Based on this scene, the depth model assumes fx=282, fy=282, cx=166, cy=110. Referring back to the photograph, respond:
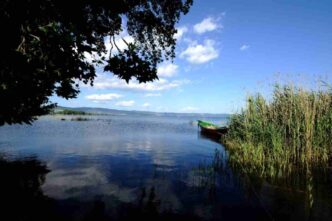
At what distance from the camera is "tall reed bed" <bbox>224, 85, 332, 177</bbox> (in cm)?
1264

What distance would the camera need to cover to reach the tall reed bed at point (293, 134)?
1264 centimetres

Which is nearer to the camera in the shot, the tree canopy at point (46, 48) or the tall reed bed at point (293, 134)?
the tree canopy at point (46, 48)

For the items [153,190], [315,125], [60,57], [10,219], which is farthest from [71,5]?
[315,125]

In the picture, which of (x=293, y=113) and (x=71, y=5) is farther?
(x=293, y=113)

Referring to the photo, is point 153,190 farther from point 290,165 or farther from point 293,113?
point 293,113

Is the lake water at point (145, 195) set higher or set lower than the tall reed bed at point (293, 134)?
lower

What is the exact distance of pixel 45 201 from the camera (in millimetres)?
8672

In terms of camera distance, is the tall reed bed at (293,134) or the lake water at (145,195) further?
the tall reed bed at (293,134)

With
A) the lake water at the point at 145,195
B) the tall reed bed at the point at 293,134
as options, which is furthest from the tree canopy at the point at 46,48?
the tall reed bed at the point at 293,134

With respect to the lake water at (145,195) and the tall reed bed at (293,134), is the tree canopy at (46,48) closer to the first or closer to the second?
the lake water at (145,195)

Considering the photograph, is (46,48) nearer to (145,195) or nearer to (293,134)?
(145,195)

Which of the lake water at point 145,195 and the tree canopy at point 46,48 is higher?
the tree canopy at point 46,48

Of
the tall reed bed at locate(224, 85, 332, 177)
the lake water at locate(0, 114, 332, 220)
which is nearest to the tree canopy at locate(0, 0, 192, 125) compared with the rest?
the lake water at locate(0, 114, 332, 220)

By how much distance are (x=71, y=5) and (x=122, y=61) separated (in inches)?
80.0
